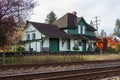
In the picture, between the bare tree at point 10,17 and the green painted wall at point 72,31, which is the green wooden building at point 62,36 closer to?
the green painted wall at point 72,31

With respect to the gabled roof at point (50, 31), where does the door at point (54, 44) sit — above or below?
below

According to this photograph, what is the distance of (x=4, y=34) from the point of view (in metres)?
28.6

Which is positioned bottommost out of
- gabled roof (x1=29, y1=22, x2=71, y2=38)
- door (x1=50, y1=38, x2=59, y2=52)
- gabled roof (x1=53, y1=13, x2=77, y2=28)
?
door (x1=50, y1=38, x2=59, y2=52)

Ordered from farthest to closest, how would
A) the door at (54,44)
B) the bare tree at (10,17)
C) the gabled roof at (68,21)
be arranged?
the gabled roof at (68,21), the door at (54,44), the bare tree at (10,17)

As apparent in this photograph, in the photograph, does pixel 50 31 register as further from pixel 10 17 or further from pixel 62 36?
pixel 10 17

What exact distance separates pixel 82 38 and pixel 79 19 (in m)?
4.88

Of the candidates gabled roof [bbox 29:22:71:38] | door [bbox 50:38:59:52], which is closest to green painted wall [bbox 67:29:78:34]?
gabled roof [bbox 29:22:71:38]

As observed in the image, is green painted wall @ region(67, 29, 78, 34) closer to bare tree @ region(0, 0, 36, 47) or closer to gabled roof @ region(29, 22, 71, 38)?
gabled roof @ region(29, 22, 71, 38)

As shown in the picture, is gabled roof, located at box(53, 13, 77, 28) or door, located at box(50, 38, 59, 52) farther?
gabled roof, located at box(53, 13, 77, 28)

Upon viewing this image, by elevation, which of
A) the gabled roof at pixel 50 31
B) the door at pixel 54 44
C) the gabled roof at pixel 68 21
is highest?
the gabled roof at pixel 68 21

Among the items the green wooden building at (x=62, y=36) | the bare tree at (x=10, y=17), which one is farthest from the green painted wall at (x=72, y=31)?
the bare tree at (x=10, y=17)

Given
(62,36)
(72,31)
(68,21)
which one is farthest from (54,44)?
(68,21)

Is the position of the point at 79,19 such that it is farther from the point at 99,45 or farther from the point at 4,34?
the point at 4,34

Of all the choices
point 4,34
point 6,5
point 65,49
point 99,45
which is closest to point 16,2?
point 6,5
